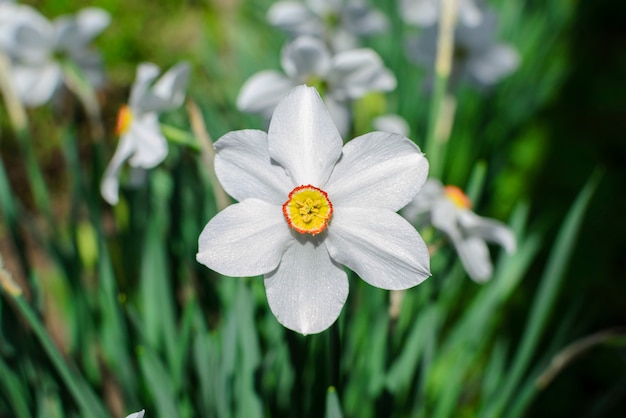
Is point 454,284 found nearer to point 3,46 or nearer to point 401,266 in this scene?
point 401,266

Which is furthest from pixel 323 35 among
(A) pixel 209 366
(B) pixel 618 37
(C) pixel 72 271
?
(B) pixel 618 37

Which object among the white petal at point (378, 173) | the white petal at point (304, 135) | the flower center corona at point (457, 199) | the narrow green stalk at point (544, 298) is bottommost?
the narrow green stalk at point (544, 298)

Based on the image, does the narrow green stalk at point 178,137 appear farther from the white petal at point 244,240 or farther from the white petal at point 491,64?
the white petal at point 491,64

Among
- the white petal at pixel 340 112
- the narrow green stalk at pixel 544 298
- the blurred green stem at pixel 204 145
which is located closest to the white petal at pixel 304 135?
the blurred green stem at pixel 204 145

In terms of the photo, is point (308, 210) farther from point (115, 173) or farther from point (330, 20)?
point (330, 20)

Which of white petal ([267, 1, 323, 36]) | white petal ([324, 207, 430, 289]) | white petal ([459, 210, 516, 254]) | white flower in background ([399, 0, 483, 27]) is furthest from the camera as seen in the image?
white flower in background ([399, 0, 483, 27])

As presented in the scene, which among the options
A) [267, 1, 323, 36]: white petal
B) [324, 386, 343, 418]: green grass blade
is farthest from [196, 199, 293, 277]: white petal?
[267, 1, 323, 36]: white petal

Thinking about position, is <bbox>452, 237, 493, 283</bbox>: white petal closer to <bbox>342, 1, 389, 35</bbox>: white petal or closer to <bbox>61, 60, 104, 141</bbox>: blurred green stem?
<bbox>342, 1, 389, 35</bbox>: white petal

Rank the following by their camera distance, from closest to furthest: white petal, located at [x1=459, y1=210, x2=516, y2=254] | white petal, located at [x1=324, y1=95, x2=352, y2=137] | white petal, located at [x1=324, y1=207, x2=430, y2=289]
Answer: white petal, located at [x1=324, y1=207, x2=430, y2=289] → white petal, located at [x1=459, y1=210, x2=516, y2=254] → white petal, located at [x1=324, y1=95, x2=352, y2=137]

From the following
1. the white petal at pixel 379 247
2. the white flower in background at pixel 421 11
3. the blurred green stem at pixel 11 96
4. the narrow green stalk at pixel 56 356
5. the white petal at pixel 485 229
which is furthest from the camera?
the white flower in background at pixel 421 11
